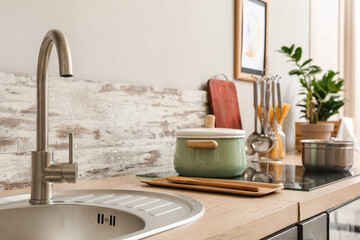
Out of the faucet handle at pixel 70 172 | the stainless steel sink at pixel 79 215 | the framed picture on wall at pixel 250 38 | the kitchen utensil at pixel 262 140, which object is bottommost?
the stainless steel sink at pixel 79 215

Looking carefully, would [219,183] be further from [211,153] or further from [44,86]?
[44,86]

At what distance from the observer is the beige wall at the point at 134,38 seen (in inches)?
48.1

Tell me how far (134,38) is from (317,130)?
1332 mm

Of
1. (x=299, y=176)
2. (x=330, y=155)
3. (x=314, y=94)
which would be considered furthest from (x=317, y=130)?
(x=299, y=176)

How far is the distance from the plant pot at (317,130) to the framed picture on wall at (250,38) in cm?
40

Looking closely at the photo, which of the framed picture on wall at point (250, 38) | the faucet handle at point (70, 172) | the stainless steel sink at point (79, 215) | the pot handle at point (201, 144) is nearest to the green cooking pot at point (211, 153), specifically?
the pot handle at point (201, 144)

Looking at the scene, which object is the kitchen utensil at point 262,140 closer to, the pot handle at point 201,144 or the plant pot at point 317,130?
the pot handle at point 201,144

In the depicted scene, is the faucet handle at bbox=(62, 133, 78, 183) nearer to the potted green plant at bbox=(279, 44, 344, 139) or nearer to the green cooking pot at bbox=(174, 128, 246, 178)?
the green cooking pot at bbox=(174, 128, 246, 178)

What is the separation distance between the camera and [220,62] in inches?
80.0

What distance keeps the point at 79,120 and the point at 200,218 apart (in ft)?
2.09

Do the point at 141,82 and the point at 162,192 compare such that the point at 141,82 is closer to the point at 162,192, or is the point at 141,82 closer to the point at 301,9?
the point at 162,192

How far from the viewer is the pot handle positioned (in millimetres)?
1286

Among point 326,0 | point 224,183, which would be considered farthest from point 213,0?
point 326,0

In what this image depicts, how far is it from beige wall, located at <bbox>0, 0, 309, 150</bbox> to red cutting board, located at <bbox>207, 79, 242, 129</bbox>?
66mm
